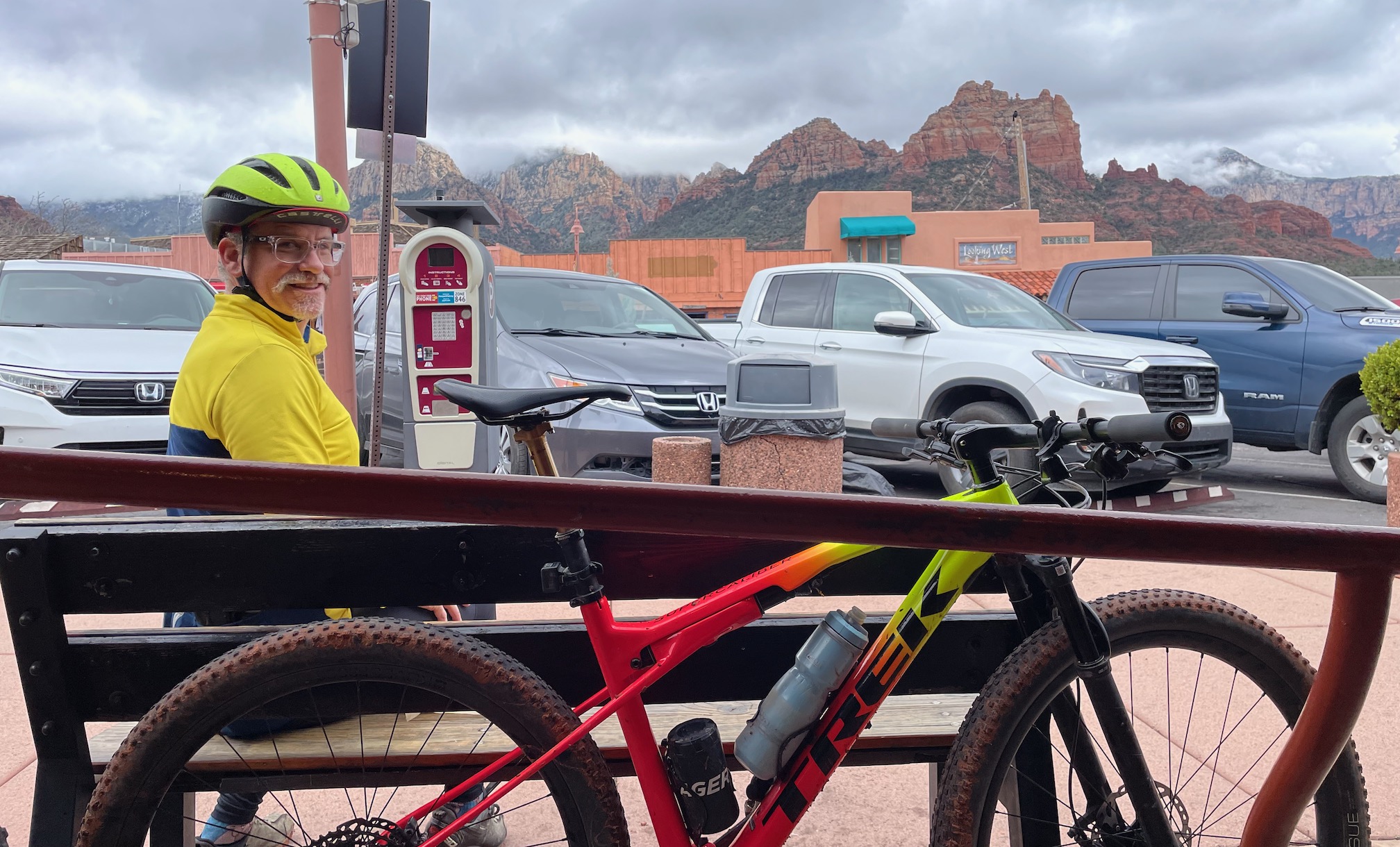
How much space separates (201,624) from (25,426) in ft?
19.4

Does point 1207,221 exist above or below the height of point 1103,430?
above

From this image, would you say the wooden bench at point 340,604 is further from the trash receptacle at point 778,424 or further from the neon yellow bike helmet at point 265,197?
the trash receptacle at point 778,424

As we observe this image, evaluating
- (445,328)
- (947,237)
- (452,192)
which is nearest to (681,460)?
(445,328)

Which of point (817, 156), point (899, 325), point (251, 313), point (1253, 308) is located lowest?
point (251, 313)

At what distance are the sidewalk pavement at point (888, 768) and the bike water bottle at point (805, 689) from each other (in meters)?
1.23

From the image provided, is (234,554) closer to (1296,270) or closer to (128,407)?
(128,407)

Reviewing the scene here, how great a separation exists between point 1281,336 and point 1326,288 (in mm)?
714

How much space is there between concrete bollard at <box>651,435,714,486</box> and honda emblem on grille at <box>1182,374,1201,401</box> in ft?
12.3

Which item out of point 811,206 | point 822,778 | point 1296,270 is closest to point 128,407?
point 822,778

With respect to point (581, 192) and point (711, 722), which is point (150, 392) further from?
point (581, 192)

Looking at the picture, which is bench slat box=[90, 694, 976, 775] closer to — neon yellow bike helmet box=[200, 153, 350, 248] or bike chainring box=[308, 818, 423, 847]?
bike chainring box=[308, 818, 423, 847]

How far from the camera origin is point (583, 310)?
7.64 m

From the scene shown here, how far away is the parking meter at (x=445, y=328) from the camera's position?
6633 mm

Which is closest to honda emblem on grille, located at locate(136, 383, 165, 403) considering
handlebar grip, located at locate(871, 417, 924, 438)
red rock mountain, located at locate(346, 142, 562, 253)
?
handlebar grip, located at locate(871, 417, 924, 438)
